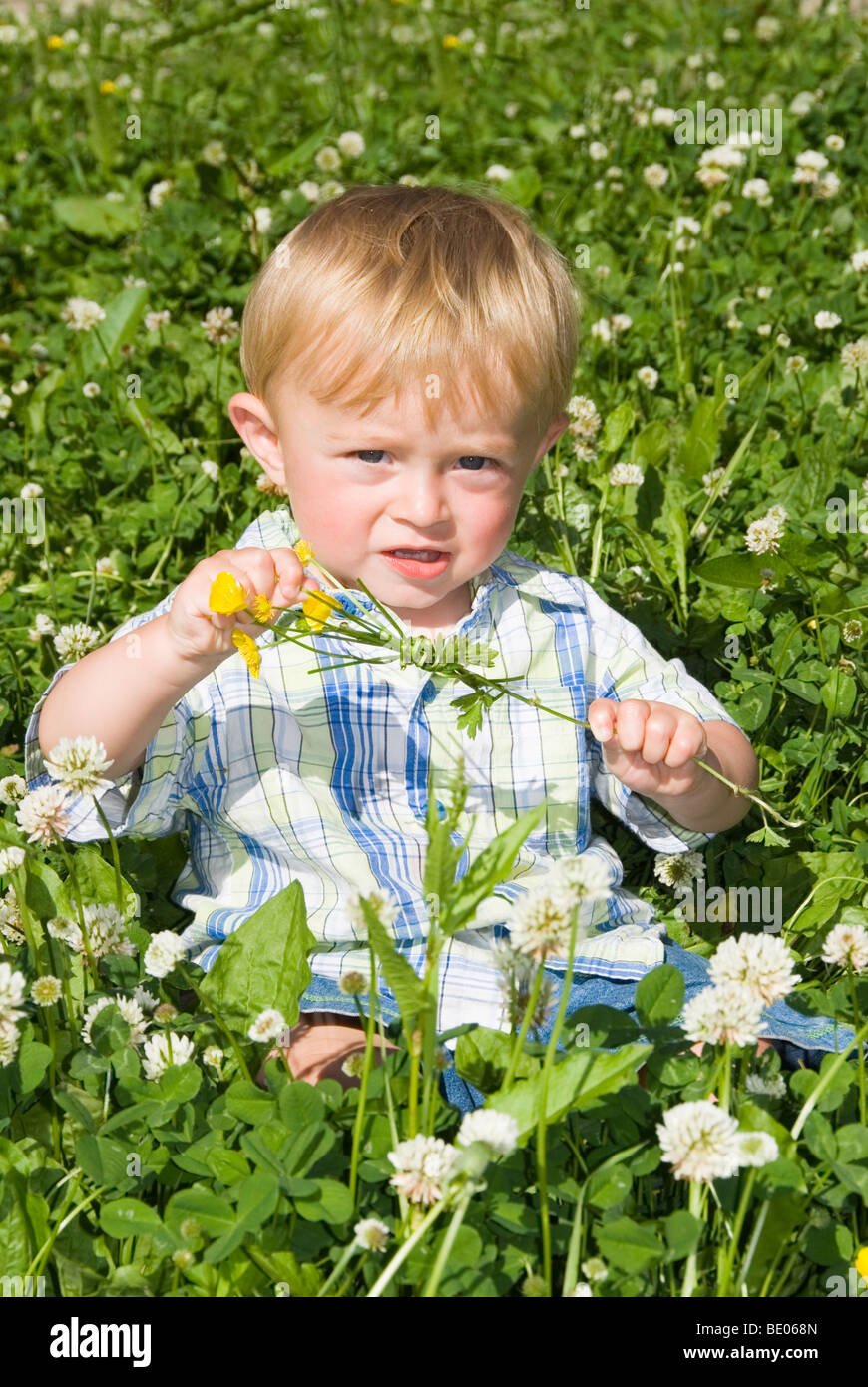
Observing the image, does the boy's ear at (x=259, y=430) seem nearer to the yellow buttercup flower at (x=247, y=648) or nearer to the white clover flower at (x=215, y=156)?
the yellow buttercup flower at (x=247, y=648)

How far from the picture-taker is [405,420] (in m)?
1.88

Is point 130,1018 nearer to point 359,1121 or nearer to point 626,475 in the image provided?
point 359,1121

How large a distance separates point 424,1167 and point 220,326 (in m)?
2.44

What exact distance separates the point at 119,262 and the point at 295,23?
7.02 feet

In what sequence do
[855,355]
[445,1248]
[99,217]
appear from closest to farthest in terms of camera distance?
[445,1248] < [855,355] < [99,217]

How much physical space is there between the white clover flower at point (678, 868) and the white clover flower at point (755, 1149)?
0.85 meters

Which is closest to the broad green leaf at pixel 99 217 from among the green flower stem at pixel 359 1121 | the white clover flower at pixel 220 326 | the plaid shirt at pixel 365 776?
the white clover flower at pixel 220 326

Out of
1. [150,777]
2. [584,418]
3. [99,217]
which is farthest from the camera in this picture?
[99,217]

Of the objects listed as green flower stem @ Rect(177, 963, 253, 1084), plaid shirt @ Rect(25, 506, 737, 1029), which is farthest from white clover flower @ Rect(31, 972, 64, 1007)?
plaid shirt @ Rect(25, 506, 737, 1029)

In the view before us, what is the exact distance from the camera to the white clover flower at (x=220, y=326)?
344cm

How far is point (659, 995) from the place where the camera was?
67.3 inches

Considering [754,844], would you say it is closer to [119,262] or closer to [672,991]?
[672,991]

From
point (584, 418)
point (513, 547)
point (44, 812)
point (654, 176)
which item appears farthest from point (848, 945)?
point (654, 176)
